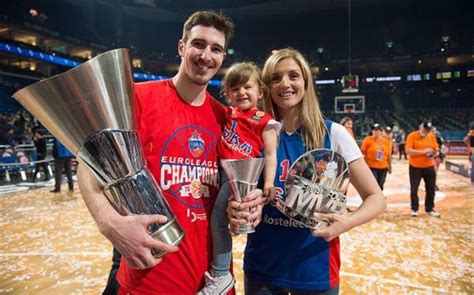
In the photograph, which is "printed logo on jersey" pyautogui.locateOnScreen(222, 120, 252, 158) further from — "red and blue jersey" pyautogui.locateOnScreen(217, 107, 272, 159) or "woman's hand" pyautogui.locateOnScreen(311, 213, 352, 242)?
"woman's hand" pyautogui.locateOnScreen(311, 213, 352, 242)

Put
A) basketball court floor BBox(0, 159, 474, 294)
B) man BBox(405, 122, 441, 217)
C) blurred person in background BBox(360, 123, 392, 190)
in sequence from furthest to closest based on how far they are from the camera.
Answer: blurred person in background BBox(360, 123, 392, 190) → man BBox(405, 122, 441, 217) → basketball court floor BBox(0, 159, 474, 294)

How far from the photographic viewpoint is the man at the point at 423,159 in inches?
212

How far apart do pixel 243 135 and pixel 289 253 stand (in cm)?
56

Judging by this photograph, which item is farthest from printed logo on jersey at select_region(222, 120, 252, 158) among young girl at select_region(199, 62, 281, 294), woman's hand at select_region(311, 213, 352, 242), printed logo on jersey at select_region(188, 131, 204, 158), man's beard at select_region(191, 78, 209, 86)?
woman's hand at select_region(311, 213, 352, 242)

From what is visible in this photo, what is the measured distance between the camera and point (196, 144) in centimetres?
137

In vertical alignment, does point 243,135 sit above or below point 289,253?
above

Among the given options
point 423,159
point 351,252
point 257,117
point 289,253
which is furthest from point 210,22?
point 423,159

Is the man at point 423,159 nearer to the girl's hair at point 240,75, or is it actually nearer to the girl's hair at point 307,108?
the girl's hair at point 240,75

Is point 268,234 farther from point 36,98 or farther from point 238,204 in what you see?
point 36,98

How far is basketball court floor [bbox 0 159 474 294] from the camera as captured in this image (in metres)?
3.15

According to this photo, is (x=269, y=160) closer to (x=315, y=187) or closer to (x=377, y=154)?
(x=315, y=187)

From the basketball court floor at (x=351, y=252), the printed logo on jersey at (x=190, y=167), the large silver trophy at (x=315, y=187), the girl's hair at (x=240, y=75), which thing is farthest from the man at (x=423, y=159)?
the printed logo on jersey at (x=190, y=167)

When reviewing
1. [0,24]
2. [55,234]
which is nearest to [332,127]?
[55,234]

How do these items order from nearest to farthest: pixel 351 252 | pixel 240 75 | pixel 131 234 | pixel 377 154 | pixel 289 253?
pixel 131 234, pixel 289 253, pixel 240 75, pixel 351 252, pixel 377 154
